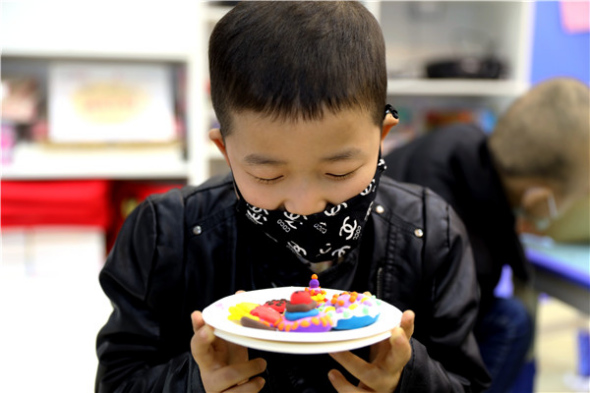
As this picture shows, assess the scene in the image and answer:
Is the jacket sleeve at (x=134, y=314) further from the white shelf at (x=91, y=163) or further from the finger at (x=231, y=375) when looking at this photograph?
the white shelf at (x=91, y=163)

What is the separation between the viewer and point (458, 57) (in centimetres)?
236

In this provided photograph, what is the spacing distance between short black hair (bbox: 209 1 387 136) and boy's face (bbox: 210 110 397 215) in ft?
0.05

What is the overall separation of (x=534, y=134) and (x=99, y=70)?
52.7 inches

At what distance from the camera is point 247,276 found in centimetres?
95

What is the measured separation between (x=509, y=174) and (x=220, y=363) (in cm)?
106

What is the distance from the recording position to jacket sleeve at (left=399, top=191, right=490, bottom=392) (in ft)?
3.01

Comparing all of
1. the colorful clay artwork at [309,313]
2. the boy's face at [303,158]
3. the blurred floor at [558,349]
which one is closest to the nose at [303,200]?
the boy's face at [303,158]

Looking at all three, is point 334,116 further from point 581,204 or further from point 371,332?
point 581,204

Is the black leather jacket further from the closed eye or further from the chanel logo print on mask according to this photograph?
the closed eye

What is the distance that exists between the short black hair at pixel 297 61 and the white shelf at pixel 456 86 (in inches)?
59.8

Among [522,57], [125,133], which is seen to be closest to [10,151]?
[125,133]

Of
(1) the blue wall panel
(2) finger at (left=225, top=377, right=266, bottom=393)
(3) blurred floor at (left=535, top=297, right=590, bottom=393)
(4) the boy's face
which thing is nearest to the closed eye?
(4) the boy's face

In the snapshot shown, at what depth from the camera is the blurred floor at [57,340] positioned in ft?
4.83

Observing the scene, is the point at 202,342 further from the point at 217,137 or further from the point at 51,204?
the point at 51,204
